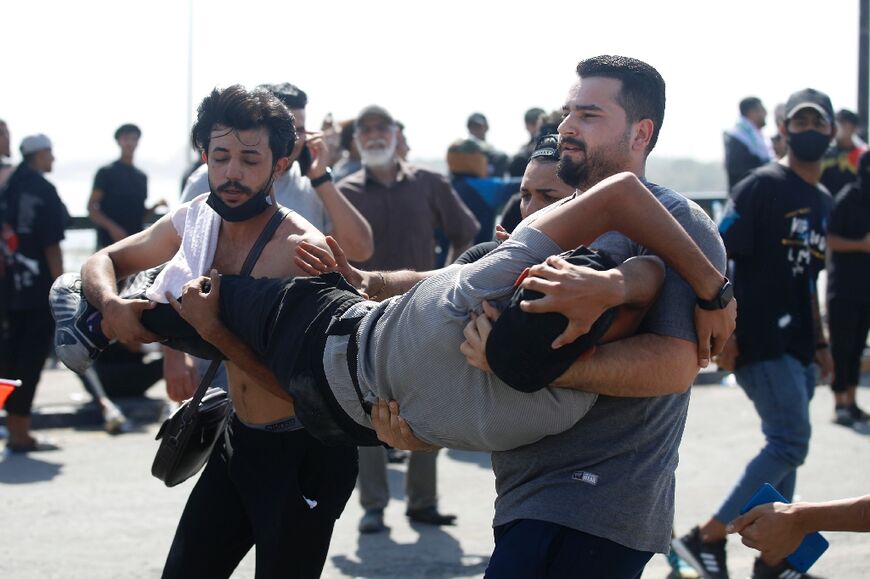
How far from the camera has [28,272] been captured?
28.6 feet

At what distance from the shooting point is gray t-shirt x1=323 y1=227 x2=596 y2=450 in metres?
2.86

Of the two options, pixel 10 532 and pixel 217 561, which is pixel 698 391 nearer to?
pixel 10 532

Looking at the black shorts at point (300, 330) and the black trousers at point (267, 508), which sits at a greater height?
the black shorts at point (300, 330)

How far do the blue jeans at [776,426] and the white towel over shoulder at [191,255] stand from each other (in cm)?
296

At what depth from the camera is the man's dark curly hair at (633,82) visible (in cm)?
318

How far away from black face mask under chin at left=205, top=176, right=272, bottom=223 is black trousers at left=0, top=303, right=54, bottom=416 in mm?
5256

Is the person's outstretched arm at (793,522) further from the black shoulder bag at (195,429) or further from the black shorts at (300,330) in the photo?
the black shoulder bag at (195,429)

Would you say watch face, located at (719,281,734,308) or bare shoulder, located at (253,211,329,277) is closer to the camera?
watch face, located at (719,281,734,308)

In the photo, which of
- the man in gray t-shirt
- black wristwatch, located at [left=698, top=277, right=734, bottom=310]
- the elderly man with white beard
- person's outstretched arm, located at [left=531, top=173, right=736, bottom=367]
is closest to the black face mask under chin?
the man in gray t-shirt

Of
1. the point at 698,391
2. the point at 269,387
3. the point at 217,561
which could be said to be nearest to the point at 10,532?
the point at 217,561

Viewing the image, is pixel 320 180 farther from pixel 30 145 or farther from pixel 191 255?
pixel 30 145

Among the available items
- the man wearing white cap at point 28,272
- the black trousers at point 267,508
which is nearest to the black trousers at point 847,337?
the man wearing white cap at point 28,272

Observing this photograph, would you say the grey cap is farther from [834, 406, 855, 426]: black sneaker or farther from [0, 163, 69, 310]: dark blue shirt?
[834, 406, 855, 426]: black sneaker

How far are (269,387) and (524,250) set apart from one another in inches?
40.4
